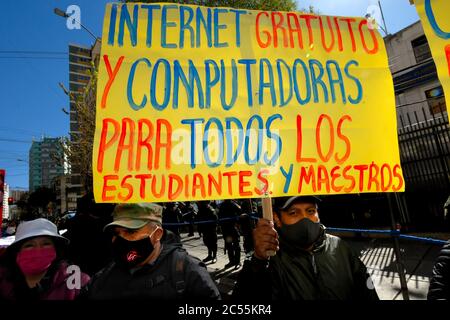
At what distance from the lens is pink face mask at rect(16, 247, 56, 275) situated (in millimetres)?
2061

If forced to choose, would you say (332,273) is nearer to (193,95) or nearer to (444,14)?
(193,95)

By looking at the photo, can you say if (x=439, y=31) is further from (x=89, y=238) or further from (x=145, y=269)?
(x=89, y=238)

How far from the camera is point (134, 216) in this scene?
2.00 meters

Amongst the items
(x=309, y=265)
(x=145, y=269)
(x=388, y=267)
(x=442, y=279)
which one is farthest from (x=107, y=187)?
(x=388, y=267)

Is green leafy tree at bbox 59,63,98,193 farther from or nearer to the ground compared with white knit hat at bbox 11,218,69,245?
farther from the ground

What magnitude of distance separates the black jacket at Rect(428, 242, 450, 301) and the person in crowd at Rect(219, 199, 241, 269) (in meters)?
5.54

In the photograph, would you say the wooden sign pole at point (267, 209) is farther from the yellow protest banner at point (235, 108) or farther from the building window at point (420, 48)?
the building window at point (420, 48)

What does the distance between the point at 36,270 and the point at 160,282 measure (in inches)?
41.0

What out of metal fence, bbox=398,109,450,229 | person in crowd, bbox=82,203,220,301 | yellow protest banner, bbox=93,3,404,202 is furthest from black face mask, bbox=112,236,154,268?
metal fence, bbox=398,109,450,229

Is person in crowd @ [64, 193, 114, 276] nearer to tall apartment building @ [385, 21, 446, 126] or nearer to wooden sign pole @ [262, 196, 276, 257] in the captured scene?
wooden sign pole @ [262, 196, 276, 257]

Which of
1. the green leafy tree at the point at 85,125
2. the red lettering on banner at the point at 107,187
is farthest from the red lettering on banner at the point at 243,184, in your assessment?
the green leafy tree at the point at 85,125

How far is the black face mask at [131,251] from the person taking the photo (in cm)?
187

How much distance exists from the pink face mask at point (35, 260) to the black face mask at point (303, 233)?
6.00 ft

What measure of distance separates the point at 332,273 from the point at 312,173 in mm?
683
